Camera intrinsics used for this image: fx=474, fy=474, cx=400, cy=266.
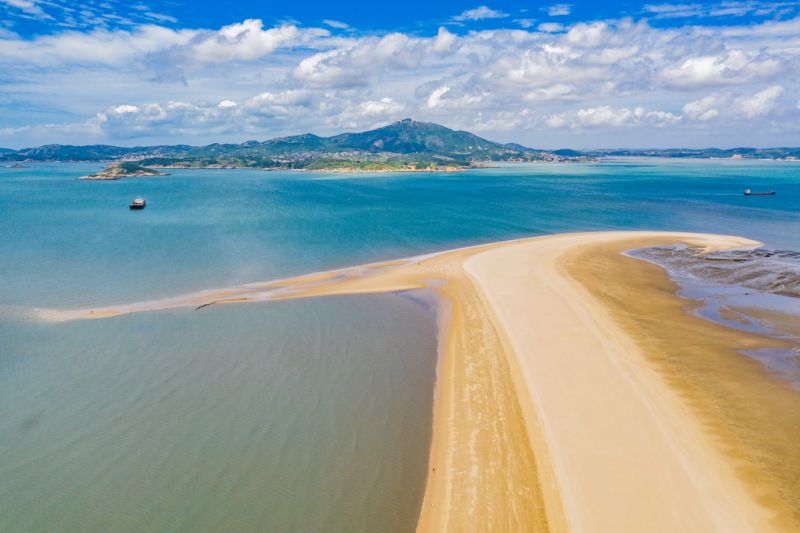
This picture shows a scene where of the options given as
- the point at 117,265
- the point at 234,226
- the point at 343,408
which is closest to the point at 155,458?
the point at 343,408

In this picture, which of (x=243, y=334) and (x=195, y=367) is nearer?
(x=195, y=367)

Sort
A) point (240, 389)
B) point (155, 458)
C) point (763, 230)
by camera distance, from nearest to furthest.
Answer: point (155, 458) → point (240, 389) → point (763, 230)

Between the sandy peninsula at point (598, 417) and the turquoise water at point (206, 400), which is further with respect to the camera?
the turquoise water at point (206, 400)

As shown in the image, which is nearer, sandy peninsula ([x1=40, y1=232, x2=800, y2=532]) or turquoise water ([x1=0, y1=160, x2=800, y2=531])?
sandy peninsula ([x1=40, y1=232, x2=800, y2=532])

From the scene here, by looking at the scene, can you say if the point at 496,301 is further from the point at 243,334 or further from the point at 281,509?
the point at 281,509

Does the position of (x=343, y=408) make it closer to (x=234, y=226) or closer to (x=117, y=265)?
(x=117, y=265)

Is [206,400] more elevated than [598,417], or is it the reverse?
[598,417]

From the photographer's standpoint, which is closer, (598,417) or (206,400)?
(598,417)

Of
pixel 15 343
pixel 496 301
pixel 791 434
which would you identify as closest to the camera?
pixel 791 434
